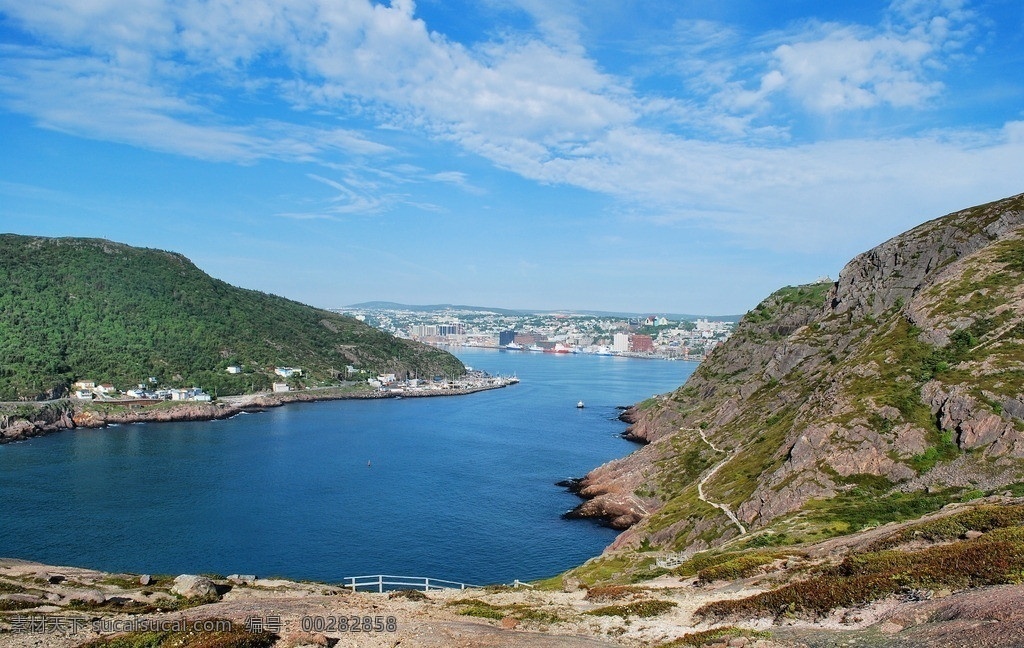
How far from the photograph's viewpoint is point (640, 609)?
18578 mm

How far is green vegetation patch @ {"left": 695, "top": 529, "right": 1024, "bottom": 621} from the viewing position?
49.0 feet

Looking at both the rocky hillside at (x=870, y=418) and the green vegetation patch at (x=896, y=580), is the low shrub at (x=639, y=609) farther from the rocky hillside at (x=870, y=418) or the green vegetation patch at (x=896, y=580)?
the rocky hillside at (x=870, y=418)

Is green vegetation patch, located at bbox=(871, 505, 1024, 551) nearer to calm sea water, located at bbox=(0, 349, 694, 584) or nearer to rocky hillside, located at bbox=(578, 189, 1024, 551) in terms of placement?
rocky hillside, located at bbox=(578, 189, 1024, 551)

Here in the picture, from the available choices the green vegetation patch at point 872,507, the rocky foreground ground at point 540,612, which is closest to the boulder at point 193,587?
the rocky foreground ground at point 540,612

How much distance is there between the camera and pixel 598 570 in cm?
3812

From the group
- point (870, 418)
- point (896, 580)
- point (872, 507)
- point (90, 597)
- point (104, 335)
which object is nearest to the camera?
point (896, 580)

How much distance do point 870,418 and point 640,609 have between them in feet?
97.5

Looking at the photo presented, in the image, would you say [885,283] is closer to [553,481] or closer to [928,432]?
[928,432]

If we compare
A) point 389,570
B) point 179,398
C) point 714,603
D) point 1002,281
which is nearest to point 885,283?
point 1002,281

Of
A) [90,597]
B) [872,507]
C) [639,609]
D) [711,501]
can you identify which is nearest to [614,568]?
[711,501]

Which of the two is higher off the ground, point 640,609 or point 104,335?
point 104,335

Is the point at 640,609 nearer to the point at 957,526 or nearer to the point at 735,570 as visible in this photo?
the point at 735,570

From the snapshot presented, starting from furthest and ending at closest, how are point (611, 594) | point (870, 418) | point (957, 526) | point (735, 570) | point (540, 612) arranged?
point (870, 418) → point (611, 594) → point (735, 570) → point (957, 526) → point (540, 612)

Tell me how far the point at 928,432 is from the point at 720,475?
57.5 feet
